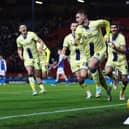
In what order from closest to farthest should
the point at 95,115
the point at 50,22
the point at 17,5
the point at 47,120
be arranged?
the point at 47,120 < the point at 95,115 < the point at 50,22 < the point at 17,5

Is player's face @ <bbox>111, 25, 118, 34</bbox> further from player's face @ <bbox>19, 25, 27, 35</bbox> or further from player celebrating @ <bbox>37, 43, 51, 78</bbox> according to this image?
player celebrating @ <bbox>37, 43, 51, 78</bbox>

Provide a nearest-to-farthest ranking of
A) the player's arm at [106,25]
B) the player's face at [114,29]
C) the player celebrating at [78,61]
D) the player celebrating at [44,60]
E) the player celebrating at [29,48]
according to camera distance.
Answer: the player's arm at [106,25] < the player's face at [114,29] < the player celebrating at [78,61] < the player celebrating at [29,48] < the player celebrating at [44,60]

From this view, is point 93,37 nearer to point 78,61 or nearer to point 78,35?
point 78,35

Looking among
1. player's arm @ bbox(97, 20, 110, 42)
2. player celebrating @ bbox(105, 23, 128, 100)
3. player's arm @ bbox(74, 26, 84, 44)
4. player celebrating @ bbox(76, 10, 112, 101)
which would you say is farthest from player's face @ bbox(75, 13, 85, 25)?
player celebrating @ bbox(105, 23, 128, 100)

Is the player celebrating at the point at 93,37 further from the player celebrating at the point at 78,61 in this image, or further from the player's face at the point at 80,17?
the player celebrating at the point at 78,61

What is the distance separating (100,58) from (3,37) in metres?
35.2

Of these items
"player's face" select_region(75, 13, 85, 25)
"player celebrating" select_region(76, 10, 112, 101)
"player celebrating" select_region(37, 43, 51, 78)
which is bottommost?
"player celebrating" select_region(37, 43, 51, 78)

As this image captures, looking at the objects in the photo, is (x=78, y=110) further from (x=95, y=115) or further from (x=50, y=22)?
(x=50, y=22)

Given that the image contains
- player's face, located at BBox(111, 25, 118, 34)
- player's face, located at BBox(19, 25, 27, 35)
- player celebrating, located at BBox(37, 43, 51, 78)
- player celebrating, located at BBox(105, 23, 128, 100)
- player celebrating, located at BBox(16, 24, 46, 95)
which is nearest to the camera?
player's face, located at BBox(111, 25, 118, 34)

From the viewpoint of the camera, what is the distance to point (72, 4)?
5228 centimetres

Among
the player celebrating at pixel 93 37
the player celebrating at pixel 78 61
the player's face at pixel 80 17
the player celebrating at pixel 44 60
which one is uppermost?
the player's face at pixel 80 17

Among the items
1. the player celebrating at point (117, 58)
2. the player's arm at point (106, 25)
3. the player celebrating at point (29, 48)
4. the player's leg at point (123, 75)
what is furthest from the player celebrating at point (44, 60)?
the player's arm at point (106, 25)

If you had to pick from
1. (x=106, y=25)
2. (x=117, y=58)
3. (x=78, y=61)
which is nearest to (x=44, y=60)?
(x=78, y=61)

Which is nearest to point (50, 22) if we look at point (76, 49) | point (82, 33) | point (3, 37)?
point (3, 37)
